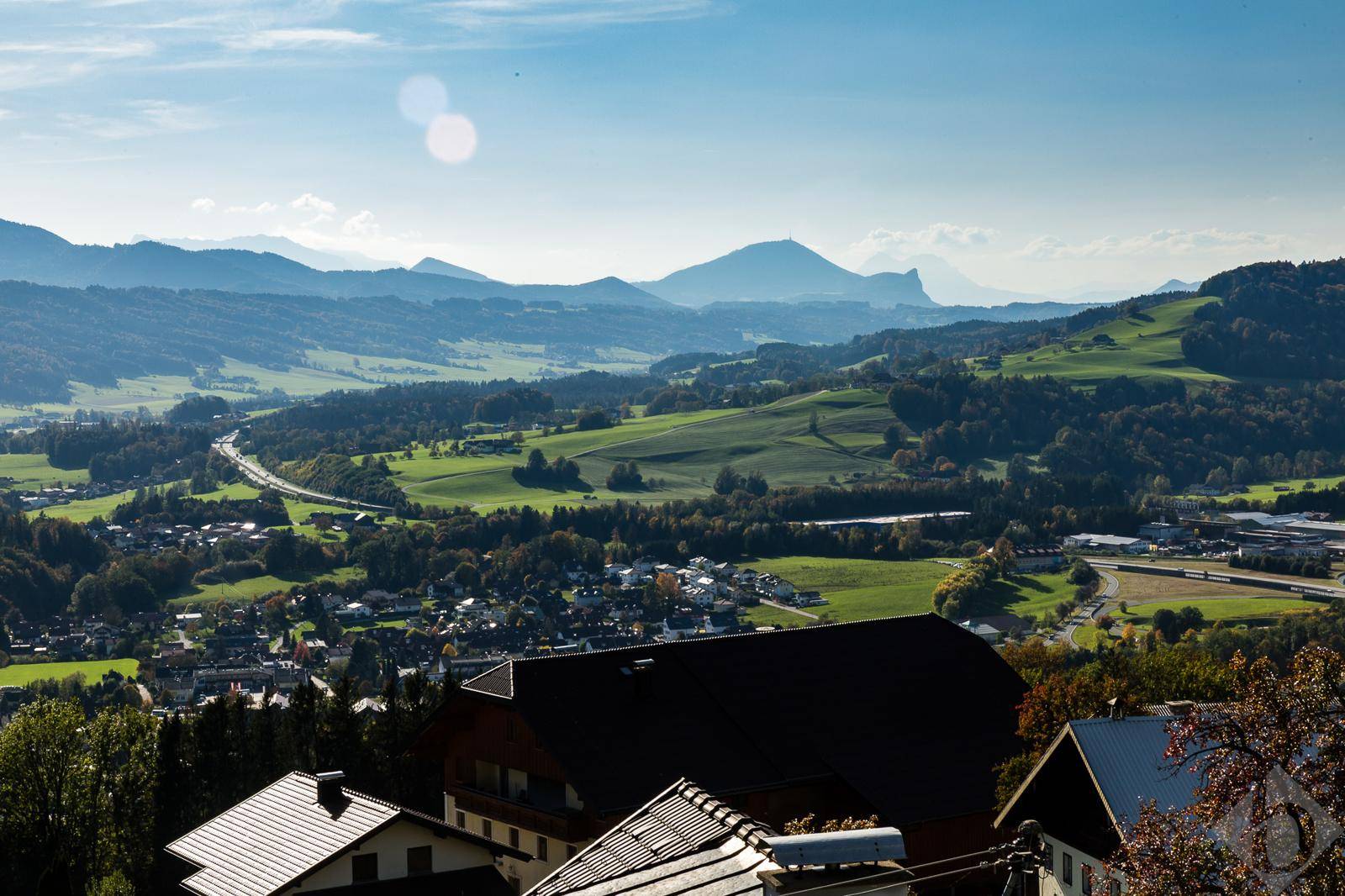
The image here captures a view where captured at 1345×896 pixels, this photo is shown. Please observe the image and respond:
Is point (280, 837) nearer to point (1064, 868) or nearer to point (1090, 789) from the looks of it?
point (1064, 868)

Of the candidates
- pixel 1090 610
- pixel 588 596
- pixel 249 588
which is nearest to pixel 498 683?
pixel 1090 610

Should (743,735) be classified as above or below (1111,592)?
above

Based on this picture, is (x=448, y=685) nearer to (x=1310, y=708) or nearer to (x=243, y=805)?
(x=243, y=805)

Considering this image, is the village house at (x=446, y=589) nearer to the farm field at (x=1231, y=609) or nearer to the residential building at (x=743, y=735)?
the farm field at (x=1231, y=609)

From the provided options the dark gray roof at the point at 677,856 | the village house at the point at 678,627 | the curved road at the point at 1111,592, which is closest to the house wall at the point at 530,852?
the dark gray roof at the point at 677,856

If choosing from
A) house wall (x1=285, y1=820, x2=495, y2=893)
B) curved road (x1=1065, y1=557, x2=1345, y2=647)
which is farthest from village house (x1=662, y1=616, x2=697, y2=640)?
house wall (x1=285, y1=820, x2=495, y2=893)
